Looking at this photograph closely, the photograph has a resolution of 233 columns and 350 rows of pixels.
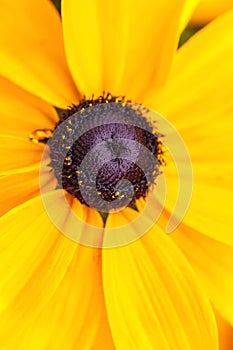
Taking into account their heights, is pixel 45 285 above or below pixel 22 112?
below

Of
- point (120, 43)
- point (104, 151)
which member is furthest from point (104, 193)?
point (120, 43)

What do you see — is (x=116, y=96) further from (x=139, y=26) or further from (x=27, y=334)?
(x=27, y=334)

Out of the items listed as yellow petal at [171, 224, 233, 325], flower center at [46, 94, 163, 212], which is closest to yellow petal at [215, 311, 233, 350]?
yellow petal at [171, 224, 233, 325]

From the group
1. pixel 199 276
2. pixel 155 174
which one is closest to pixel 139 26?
pixel 155 174

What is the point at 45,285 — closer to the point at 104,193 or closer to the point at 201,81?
the point at 104,193

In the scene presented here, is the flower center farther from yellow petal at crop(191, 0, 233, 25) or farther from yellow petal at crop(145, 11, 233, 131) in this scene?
yellow petal at crop(191, 0, 233, 25)

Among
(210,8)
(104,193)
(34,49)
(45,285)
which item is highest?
(210,8)

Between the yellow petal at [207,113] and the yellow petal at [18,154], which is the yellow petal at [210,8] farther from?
the yellow petal at [18,154]
